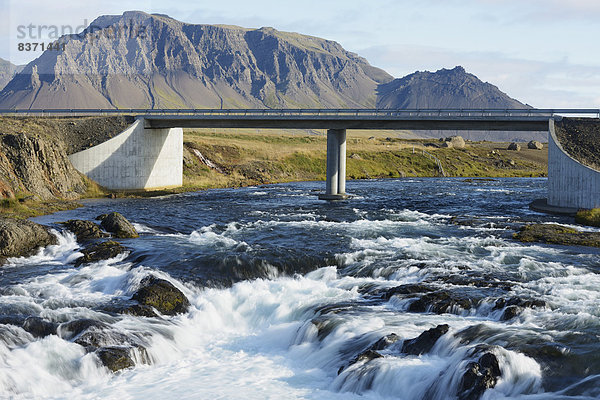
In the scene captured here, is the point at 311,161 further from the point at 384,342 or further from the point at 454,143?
the point at 384,342

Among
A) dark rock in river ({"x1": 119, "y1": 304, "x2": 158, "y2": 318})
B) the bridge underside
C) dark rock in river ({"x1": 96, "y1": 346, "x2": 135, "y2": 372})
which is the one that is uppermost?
the bridge underside

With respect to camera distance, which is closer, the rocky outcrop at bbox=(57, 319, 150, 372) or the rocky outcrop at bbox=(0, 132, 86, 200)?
the rocky outcrop at bbox=(57, 319, 150, 372)

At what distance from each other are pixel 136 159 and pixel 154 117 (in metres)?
6.05

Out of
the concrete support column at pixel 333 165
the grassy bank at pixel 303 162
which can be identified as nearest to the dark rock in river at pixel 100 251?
the grassy bank at pixel 303 162

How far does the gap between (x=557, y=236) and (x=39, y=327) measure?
33924 mm

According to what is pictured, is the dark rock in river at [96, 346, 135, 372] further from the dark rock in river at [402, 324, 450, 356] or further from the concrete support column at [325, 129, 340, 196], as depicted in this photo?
the concrete support column at [325, 129, 340, 196]

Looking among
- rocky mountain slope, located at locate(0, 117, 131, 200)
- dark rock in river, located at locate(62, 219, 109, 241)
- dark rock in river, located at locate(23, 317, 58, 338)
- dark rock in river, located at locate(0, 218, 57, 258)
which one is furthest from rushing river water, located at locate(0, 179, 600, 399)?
rocky mountain slope, located at locate(0, 117, 131, 200)

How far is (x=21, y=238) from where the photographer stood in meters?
38.5

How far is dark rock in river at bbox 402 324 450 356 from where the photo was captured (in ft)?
73.5

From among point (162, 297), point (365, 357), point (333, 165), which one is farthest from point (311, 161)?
point (365, 357)

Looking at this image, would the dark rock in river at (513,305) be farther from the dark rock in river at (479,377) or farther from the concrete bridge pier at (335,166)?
the concrete bridge pier at (335,166)

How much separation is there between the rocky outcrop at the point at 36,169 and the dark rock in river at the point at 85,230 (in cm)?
1432

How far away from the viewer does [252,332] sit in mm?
27625

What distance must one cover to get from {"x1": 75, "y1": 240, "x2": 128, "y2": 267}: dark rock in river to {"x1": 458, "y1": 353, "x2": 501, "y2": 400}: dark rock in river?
A: 77.7 feet
